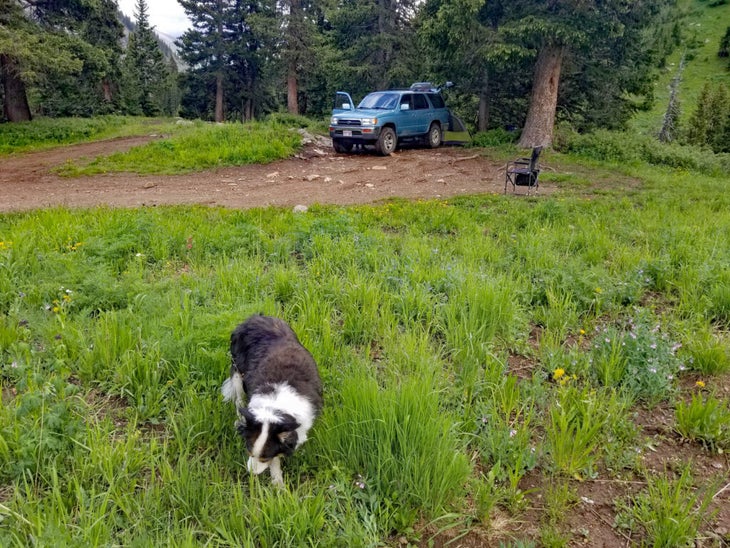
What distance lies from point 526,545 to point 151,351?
2.68 m

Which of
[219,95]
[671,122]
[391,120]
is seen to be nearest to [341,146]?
[391,120]

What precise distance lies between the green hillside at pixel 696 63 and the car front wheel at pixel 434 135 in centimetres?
4463

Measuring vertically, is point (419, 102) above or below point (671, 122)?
below

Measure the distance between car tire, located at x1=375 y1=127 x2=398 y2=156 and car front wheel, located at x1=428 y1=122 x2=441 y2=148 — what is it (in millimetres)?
2200

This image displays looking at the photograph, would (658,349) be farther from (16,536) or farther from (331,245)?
(16,536)

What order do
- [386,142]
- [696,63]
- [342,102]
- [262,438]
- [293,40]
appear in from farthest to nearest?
1. [696,63]
2. [293,40]
3. [342,102]
4. [386,142]
5. [262,438]

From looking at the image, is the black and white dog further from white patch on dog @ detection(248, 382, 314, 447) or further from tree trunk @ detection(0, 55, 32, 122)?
tree trunk @ detection(0, 55, 32, 122)

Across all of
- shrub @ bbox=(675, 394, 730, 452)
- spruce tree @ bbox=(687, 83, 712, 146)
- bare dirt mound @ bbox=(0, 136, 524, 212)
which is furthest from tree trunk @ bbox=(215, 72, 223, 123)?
spruce tree @ bbox=(687, 83, 712, 146)

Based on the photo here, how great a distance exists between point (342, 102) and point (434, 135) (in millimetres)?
5124

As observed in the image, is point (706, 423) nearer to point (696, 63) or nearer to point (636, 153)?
point (636, 153)

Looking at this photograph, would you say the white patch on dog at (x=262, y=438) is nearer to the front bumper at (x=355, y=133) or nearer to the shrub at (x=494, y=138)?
the front bumper at (x=355, y=133)

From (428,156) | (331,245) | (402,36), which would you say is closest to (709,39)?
(402,36)

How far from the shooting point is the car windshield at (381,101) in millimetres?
17297

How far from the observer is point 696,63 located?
74875mm
